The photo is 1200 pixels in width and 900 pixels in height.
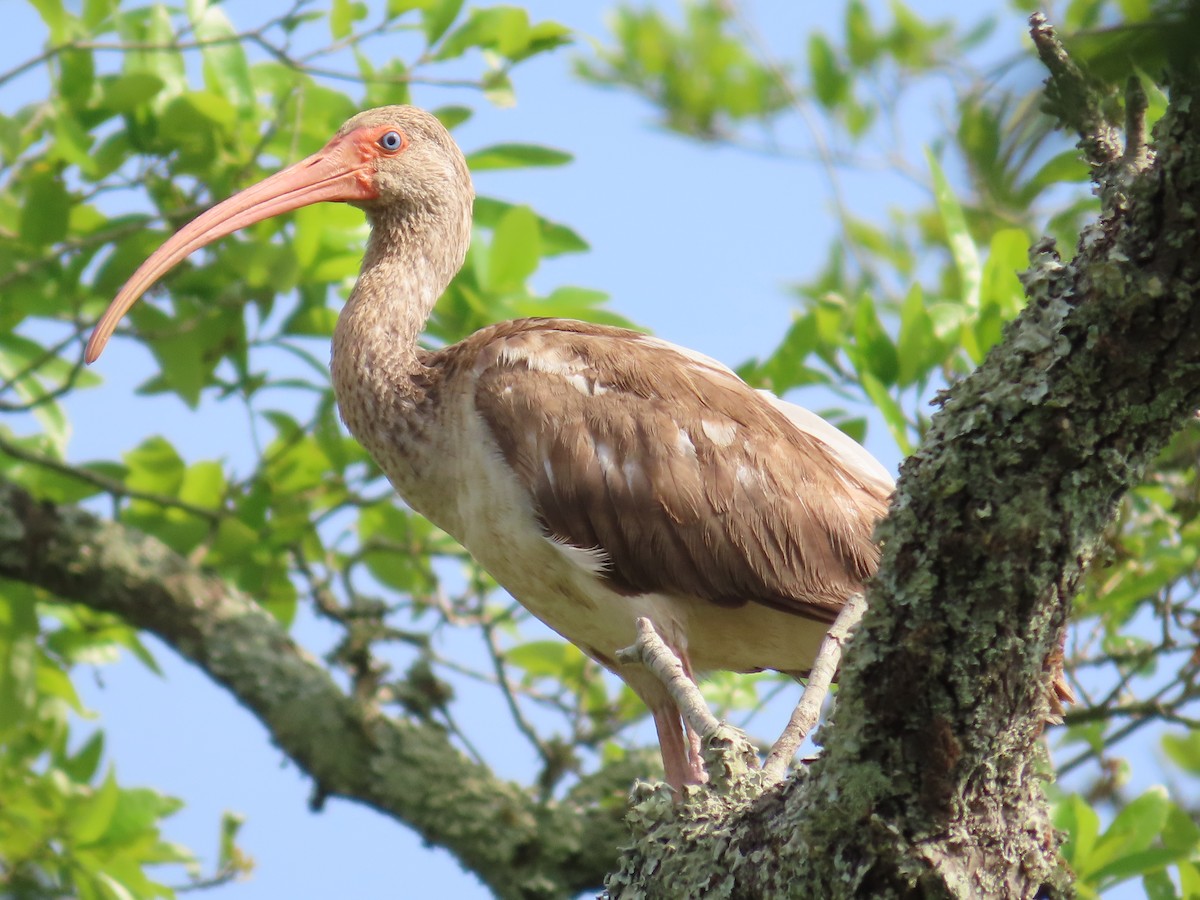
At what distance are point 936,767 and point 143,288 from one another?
3.48 m

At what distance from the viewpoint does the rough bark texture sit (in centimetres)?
215

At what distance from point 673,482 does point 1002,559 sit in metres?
2.04

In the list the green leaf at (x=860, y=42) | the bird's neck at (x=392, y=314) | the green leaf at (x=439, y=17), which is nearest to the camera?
the bird's neck at (x=392, y=314)

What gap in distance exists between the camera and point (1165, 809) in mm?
4445

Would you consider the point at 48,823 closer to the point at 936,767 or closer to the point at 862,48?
the point at 936,767

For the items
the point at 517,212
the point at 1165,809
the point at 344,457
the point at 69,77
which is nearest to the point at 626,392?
the point at 517,212

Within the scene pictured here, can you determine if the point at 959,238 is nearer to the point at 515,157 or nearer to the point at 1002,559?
the point at 515,157

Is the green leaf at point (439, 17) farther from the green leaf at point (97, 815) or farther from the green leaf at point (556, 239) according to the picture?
the green leaf at point (97, 815)

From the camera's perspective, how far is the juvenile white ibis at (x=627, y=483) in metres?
4.23

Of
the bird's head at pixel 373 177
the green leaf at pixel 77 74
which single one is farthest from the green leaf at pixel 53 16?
the bird's head at pixel 373 177

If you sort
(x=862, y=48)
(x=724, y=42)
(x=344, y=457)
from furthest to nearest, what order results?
→ (x=724, y=42)
(x=862, y=48)
(x=344, y=457)

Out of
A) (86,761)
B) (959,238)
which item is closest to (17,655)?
(86,761)

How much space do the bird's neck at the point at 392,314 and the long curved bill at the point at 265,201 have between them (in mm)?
205

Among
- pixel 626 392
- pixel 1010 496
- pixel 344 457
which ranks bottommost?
pixel 1010 496
